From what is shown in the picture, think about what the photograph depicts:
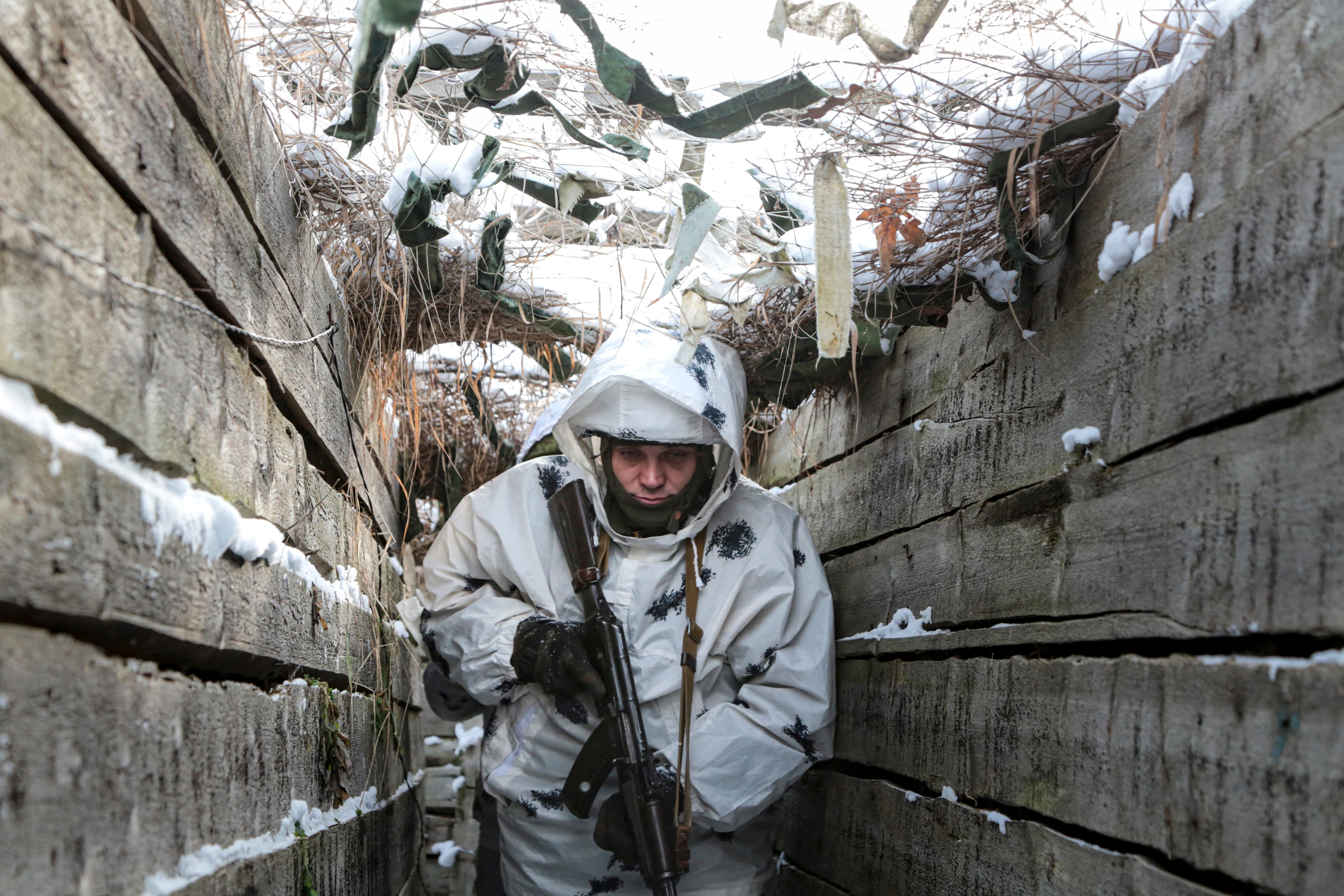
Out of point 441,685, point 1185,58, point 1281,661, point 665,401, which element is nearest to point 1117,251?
point 1185,58

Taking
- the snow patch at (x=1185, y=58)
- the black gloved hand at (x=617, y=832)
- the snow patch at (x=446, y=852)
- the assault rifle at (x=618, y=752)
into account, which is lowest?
the snow patch at (x=446, y=852)

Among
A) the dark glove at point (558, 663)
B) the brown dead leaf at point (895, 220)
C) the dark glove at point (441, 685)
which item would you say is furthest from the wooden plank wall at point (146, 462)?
the brown dead leaf at point (895, 220)

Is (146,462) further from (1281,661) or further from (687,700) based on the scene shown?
(687,700)

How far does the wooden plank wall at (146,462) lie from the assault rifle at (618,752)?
667mm

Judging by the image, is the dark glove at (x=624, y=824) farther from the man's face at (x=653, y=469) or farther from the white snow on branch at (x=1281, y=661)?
the white snow on branch at (x=1281, y=661)

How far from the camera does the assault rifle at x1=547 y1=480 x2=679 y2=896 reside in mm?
2338

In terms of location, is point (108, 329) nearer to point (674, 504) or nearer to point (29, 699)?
point (29, 699)

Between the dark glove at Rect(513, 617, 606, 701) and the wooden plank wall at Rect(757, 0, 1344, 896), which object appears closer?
the wooden plank wall at Rect(757, 0, 1344, 896)

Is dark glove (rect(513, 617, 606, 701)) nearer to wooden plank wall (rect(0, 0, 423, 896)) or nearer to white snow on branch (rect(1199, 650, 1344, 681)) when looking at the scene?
wooden plank wall (rect(0, 0, 423, 896))

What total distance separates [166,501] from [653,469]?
1.67 meters

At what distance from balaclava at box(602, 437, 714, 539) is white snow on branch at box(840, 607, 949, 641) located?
0.61 metres

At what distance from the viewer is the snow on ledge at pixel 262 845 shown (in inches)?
Result: 44.8

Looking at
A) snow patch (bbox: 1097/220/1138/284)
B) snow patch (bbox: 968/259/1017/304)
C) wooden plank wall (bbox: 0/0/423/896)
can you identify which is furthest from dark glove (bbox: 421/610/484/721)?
snow patch (bbox: 1097/220/1138/284)

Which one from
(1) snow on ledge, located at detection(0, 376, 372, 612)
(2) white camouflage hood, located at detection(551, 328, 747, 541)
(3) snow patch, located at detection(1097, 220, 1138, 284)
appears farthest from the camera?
(2) white camouflage hood, located at detection(551, 328, 747, 541)
